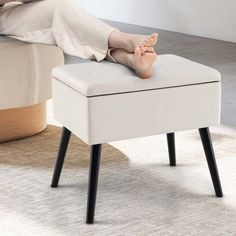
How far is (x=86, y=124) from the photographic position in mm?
2068

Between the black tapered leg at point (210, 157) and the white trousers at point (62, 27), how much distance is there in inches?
18.4

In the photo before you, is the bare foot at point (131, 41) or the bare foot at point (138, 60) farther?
the bare foot at point (131, 41)

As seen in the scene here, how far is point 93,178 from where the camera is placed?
2070 mm

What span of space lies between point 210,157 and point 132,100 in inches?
14.1

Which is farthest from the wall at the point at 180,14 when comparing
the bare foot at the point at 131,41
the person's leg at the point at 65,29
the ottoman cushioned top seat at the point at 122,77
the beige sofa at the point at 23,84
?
the ottoman cushioned top seat at the point at 122,77

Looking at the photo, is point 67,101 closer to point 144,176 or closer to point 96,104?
point 96,104

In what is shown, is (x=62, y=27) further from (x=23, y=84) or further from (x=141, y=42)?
(x=141, y=42)

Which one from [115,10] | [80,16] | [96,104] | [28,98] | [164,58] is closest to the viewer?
[96,104]

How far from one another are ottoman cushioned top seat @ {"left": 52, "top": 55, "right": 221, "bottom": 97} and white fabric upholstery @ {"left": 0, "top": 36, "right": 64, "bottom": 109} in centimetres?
50

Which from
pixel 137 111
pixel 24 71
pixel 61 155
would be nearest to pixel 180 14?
pixel 24 71

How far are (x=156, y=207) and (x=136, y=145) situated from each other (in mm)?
647

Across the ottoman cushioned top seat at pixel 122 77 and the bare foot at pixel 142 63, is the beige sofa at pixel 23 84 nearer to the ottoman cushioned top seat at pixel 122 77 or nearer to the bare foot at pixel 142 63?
the ottoman cushioned top seat at pixel 122 77

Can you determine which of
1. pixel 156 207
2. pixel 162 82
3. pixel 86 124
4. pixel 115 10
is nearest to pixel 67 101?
pixel 86 124

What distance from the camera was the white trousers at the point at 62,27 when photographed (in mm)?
2477
